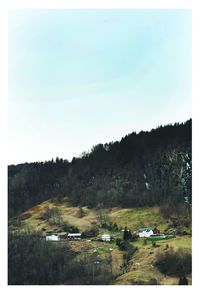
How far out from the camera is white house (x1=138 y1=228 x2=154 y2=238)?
4.95 meters

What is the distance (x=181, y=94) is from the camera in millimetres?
5004

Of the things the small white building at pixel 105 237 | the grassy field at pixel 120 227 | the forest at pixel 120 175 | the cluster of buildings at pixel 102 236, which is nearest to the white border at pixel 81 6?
the forest at pixel 120 175

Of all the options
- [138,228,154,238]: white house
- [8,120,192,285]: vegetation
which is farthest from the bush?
[138,228,154,238]: white house

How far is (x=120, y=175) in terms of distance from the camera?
16.7ft

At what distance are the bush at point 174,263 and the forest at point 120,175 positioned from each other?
0.41 meters

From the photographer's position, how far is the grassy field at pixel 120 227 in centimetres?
490

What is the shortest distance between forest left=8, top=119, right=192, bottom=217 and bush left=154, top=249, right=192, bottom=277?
0.41m

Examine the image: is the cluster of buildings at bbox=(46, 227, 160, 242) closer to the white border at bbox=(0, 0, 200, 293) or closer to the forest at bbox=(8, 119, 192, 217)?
the forest at bbox=(8, 119, 192, 217)

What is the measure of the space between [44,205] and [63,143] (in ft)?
1.77

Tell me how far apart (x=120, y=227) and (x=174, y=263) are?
0.52m

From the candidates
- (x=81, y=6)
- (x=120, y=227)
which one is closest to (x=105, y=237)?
(x=120, y=227)

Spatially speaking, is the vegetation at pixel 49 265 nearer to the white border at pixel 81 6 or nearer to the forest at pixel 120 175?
the white border at pixel 81 6
